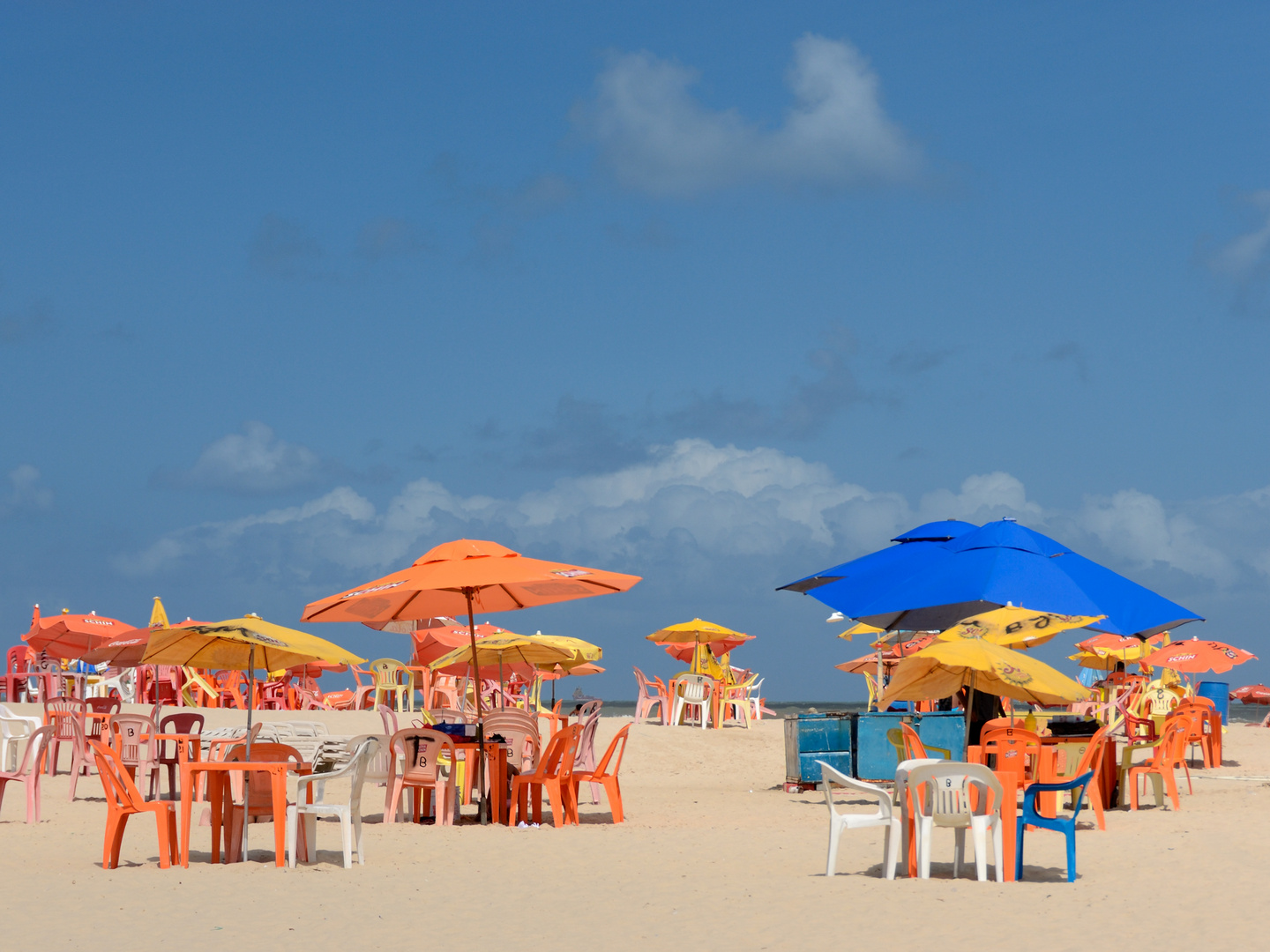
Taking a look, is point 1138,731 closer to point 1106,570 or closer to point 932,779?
point 1106,570

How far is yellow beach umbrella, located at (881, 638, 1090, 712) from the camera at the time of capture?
902cm

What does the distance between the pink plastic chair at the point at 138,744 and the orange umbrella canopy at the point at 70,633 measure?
316 inches

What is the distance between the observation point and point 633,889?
7418 mm

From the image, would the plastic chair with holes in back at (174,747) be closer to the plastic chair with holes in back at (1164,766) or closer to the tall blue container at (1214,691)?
the plastic chair with holes in back at (1164,766)

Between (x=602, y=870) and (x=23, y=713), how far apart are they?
1248 cm

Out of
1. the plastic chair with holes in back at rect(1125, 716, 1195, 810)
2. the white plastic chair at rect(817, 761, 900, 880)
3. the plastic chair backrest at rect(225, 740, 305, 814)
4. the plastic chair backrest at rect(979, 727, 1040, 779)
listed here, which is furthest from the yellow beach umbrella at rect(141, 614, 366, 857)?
the plastic chair with holes in back at rect(1125, 716, 1195, 810)

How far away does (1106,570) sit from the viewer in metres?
9.71

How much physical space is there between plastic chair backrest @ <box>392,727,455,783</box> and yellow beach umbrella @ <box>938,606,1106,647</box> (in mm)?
3772

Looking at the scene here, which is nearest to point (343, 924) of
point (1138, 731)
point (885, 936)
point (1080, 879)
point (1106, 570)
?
point (885, 936)

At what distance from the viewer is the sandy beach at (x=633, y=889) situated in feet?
20.1

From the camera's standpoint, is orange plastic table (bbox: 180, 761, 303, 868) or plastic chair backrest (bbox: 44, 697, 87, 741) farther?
plastic chair backrest (bbox: 44, 697, 87, 741)

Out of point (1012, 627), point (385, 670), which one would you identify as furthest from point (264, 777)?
point (385, 670)

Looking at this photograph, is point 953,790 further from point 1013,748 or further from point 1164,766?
point 1164,766

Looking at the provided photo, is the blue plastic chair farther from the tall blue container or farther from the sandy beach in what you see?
the tall blue container
